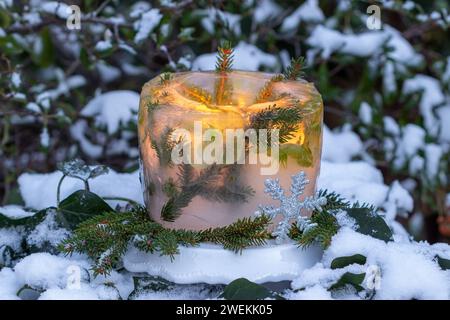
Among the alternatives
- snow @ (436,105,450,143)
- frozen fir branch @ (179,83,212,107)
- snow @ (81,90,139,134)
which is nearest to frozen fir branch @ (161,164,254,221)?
frozen fir branch @ (179,83,212,107)

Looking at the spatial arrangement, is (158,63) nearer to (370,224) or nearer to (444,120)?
(444,120)

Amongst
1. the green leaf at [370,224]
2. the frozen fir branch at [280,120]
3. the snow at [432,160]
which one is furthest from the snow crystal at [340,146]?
the frozen fir branch at [280,120]

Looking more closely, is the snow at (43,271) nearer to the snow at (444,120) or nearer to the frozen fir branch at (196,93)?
the frozen fir branch at (196,93)

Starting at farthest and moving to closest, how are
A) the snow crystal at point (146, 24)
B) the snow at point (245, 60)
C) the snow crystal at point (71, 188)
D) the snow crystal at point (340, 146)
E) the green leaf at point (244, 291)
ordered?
the snow crystal at point (340, 146)
the snow at point (245, 60)
the snow crystal at point (146, 24)
the snow crystal at point (71, 188)
the green leaf at point (244, 291)

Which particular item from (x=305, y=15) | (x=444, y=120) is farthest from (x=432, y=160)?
(x=305, y=15)

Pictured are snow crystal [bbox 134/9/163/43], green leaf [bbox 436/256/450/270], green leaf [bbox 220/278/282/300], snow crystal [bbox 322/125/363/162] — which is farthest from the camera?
snow crystal [bbox 322/125/363/162]

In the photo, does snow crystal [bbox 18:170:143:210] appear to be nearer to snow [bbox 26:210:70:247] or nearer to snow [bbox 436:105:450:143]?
snow [bbox 26:210:70:247]
